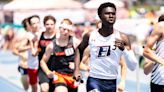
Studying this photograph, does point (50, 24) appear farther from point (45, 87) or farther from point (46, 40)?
point (45, 87)

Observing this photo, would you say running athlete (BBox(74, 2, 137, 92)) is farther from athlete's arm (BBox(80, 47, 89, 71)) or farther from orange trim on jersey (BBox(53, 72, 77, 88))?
orange trim on jersey (BBox(53, 72, 77, 88))

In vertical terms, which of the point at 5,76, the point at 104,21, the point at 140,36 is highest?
the point at 104,21

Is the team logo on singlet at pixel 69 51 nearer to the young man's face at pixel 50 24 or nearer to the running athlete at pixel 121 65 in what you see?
the running athlete at pixel 121 65

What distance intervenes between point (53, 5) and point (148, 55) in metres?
18.6

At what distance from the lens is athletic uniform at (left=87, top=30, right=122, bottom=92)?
21.5 ft

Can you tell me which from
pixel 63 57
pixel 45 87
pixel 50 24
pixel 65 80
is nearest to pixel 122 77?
pixel 65 80

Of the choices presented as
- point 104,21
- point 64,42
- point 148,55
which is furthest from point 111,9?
point 64,42

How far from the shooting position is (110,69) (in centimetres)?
664

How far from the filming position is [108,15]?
6496 millimetres

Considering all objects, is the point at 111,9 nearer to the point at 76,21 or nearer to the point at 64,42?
the point at 64,42

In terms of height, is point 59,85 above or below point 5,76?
above

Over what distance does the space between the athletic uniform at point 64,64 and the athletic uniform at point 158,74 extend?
202 cm

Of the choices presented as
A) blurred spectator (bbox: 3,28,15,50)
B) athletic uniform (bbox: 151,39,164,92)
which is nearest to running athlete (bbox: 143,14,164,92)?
athletic uniform (bbox: 151,39,164,92)

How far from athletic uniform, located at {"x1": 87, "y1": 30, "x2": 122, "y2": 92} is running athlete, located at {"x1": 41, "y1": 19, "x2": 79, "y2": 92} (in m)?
1.58
